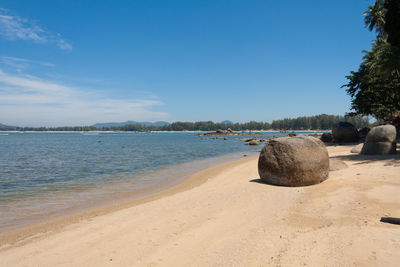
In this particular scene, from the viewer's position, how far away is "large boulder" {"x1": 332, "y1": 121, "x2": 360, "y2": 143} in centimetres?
2994

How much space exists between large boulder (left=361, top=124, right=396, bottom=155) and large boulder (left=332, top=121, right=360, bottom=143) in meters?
16.1

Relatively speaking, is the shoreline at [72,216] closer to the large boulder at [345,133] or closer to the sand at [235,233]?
the sand at [235,233]

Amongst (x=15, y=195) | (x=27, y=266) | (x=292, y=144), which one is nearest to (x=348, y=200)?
(x=292, y=144)

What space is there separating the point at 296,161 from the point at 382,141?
9.54 metres

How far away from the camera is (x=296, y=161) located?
8750 mm

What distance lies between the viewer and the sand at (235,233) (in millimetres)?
4008

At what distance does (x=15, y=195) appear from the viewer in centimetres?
Result: 1105

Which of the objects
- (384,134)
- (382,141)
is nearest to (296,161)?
(382,141)

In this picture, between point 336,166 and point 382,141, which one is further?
point 382,141

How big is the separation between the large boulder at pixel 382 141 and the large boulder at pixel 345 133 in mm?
16077

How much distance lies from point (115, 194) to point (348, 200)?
30.0ft

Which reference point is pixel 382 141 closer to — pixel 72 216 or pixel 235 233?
pixel 235 233

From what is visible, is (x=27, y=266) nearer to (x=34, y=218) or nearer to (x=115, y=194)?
(x=34, y=218)

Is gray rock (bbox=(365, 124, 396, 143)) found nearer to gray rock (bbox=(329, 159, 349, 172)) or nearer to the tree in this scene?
gray rock (bbox=(329, 159, 349, 172))
